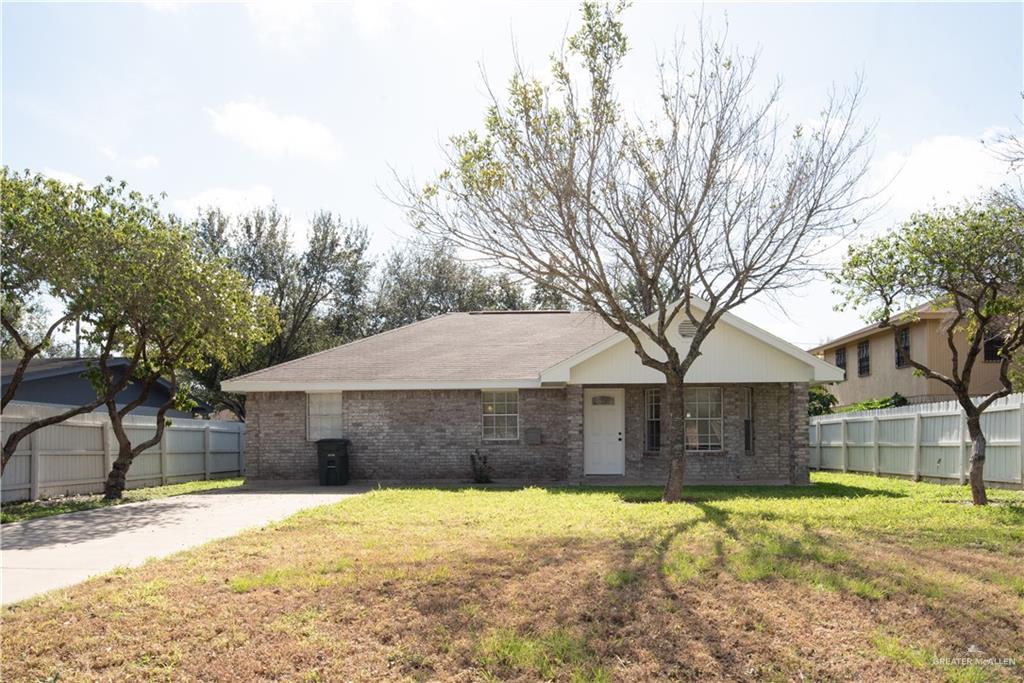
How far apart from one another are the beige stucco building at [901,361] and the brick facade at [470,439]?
16.9 ft

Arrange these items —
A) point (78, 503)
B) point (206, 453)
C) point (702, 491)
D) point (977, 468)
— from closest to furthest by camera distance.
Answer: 1. point (977, 468)
2. point (78, 503)
3. point (702, 491)
4. point (206, 453)

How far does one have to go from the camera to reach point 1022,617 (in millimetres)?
6566

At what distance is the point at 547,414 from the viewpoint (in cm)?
2023

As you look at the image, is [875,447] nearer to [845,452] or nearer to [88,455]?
[845,452]

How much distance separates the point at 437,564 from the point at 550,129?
24.2ft

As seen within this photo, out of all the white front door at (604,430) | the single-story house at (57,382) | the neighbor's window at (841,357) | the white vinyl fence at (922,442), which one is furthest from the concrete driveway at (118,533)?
the neighbor's window at (841,357)

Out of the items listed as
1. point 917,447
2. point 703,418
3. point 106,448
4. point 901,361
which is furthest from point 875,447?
point 106,448

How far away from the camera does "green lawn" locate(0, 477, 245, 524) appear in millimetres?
13375

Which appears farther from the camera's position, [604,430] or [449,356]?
[449,356]

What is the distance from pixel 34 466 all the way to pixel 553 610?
41.0ft

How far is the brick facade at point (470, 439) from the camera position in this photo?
19.6 metres

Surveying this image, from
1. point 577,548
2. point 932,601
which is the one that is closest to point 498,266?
point 577,548

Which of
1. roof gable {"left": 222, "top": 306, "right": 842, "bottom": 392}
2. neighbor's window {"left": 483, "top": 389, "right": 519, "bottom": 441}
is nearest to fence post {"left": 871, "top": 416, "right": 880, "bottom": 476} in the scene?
roof gable {"left": 222, "top": 306, "right": 842, "bottom": 392}

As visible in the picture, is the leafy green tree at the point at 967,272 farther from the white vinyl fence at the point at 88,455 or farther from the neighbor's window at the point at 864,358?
the neighbor's window at the point at 864,358
